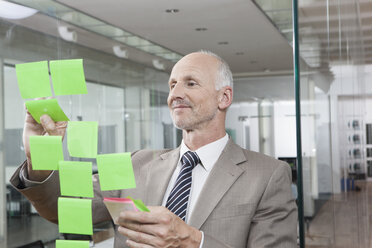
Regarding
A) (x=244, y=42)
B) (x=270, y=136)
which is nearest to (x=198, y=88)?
(x=244, y=42)

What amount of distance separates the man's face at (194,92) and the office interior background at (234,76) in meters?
0.31

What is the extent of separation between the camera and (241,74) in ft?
8.43

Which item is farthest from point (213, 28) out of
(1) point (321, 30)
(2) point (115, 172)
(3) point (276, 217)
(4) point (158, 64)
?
(2) point (115, 172)

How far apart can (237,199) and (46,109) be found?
63cm

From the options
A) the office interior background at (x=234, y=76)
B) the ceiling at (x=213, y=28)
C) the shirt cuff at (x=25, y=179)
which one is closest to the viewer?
the shirt cuff at (x=25, y=179)

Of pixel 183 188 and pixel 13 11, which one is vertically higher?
pixel 13 11

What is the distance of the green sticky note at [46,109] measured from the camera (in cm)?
119

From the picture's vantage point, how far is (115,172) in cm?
114

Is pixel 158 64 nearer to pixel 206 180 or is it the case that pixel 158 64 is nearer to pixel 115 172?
pixel 206 180

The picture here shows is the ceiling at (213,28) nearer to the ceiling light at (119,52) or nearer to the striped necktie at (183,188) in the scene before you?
the striped necktie at (183,188)

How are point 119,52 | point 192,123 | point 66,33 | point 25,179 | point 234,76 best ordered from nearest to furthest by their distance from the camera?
point 25,179
point 192,123
point 234,76
point 66,33
point 119,52

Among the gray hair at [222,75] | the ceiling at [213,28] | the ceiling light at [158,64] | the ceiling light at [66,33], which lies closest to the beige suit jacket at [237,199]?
the gray hair at [222,75]

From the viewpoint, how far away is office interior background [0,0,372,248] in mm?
1799

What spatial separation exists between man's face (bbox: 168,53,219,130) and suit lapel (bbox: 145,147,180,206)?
0.13 metres
